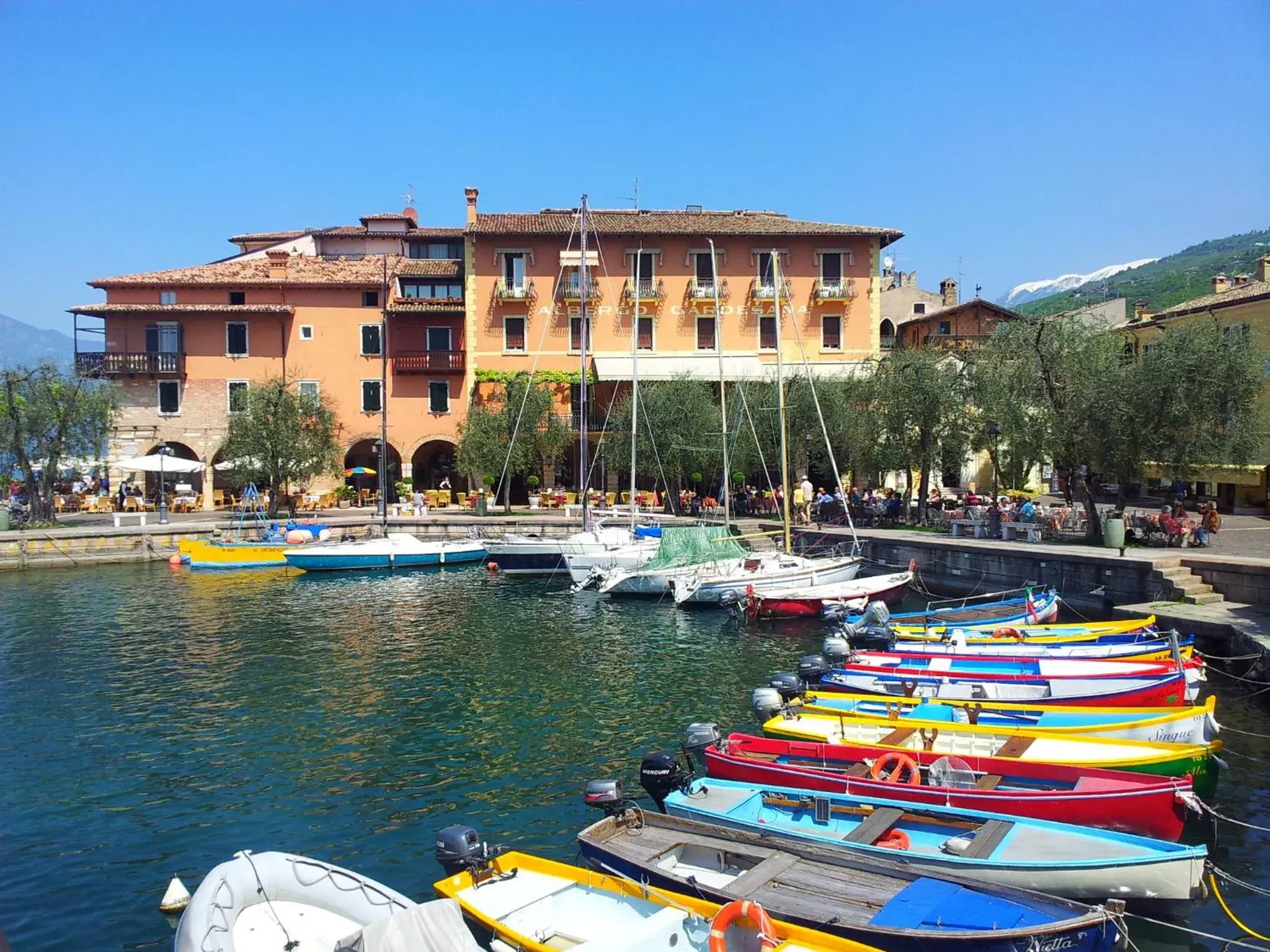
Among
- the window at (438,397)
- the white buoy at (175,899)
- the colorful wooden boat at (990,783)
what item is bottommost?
the white buoy at (175,899)

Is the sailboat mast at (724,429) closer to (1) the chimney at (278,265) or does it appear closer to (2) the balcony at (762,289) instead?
(2) the balcony at (762,289)

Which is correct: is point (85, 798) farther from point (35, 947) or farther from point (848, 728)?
point (848, 728)

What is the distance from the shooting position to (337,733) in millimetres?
14805

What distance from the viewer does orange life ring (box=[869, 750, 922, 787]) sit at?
9836 mm

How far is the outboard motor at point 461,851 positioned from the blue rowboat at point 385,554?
26.6 metres

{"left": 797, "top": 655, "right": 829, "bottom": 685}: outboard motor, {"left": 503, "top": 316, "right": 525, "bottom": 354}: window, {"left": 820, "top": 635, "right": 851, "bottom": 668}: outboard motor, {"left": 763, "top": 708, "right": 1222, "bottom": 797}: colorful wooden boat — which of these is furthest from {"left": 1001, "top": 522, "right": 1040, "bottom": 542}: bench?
{"left": 503, "top": 316, "right": 525, "bottom": 354}: window

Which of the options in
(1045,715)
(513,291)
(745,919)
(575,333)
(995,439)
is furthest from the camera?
(575,333)

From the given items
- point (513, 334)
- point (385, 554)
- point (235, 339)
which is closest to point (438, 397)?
point (513, 334)

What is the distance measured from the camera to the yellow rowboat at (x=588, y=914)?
22.2ft

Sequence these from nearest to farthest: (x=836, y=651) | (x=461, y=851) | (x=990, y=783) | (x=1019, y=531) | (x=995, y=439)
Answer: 1. (x=461, y=851)
2. (x=990, y=783)
3. (x=836, y=651)
4. (x=1019, y=531)
5. (x=995, y=439)

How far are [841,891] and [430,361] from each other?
134 ft

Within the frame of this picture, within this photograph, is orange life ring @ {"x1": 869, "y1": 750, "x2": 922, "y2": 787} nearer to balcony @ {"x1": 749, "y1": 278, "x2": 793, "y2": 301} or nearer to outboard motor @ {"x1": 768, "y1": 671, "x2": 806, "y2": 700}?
outboard motor @ {"x1": 768, "y1": 671, "x2": 806, "y2": 700}

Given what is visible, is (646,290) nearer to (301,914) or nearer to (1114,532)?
(1114,532)

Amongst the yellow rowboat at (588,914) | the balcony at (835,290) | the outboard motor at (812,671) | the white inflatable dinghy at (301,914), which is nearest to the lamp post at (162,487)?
the balcony at (835,290)
